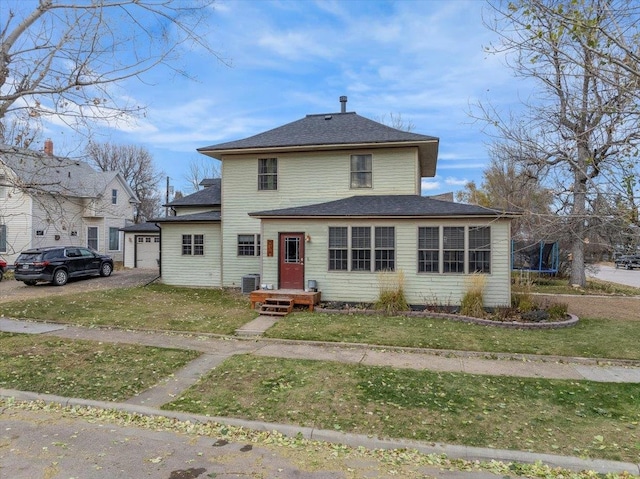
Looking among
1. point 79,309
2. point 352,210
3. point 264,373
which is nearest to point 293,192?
point 352,210

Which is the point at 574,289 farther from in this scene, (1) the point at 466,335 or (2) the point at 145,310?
(2) the point at 145,310

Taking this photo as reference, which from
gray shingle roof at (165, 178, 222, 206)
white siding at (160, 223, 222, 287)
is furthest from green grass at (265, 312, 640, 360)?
gray shingle roof at (165, 178, 222, 206)

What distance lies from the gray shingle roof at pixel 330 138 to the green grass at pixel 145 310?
19.5 feet

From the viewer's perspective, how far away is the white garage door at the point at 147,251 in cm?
2588

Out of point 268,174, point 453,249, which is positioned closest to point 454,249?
point 453,249

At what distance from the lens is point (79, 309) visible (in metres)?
11.8

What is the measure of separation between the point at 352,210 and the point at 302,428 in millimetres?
9022

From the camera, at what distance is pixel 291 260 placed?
13641 millimetres

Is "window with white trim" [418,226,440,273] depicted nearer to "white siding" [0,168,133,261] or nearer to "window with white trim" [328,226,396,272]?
"window with white trim" [328,226,396,272]

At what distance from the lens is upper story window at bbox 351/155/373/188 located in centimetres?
1494

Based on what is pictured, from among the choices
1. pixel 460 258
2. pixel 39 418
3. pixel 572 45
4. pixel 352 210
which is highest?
pixel 572 45

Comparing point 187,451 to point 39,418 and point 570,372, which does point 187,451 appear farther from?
point 570,372

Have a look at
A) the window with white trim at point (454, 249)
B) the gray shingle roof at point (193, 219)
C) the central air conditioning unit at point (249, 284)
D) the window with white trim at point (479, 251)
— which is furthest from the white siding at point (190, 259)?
the window with white trim at point (479, 251)

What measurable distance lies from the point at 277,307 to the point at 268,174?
6261 mm
